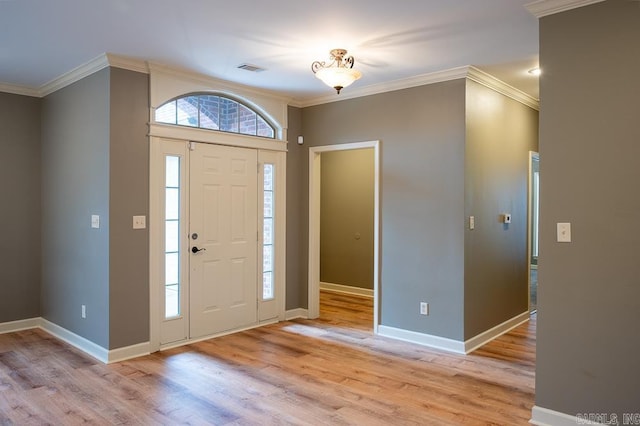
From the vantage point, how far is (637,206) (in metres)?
2.54

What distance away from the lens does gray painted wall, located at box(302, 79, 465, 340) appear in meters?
4.28

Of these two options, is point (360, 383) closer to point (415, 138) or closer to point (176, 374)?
point (176, 374)

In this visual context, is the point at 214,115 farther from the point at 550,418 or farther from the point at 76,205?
the point at 550,418

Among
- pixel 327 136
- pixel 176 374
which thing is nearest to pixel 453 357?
pixel 176 374

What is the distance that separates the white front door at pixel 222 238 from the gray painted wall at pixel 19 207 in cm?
197

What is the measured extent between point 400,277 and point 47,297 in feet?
12.4

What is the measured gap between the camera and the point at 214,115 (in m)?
4.75

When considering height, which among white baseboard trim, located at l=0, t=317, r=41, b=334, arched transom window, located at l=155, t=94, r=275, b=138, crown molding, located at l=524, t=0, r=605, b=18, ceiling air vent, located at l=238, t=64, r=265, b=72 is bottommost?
white baseboard trim, located at l=0, t=317, r=41, b=334

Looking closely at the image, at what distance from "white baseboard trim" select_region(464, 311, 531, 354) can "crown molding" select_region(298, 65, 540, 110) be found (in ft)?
7.99

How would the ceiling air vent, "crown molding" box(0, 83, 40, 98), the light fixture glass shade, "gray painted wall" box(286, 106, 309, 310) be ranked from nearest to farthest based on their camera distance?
the light fixture glass shade, the ceiling air vent, "crown molding" box(0, 83, 40, 98), "gray painted wall" box(286, 106, 309, 310)

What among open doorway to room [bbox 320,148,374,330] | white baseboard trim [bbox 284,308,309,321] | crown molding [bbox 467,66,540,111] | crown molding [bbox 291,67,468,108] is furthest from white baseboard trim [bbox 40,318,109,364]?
crown molding [bbox 467,66,540,111]

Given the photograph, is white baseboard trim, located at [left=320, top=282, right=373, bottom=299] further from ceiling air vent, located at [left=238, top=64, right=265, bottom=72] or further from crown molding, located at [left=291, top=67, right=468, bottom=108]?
ceiling air vent, located at [left=238, top=64, right=265, bottom=72]

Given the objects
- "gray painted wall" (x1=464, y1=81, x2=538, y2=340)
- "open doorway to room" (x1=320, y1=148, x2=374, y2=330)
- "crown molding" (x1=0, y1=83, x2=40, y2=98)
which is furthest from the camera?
"open doorway to room" (x1=320, y1=148, x2=374, y2=330)

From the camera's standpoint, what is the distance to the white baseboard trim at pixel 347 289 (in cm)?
698
